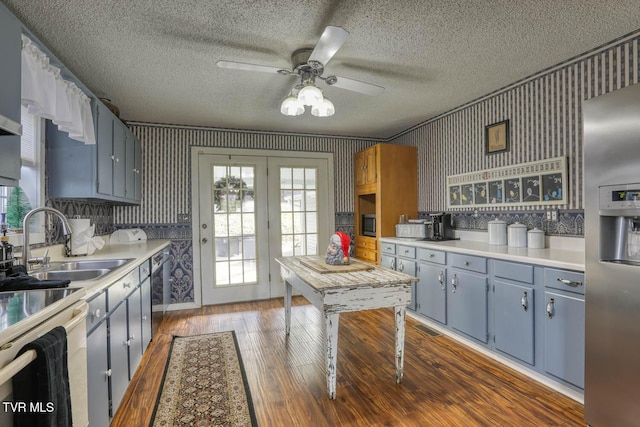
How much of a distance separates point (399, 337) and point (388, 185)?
2.44m

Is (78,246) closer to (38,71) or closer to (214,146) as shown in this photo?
(38,71)

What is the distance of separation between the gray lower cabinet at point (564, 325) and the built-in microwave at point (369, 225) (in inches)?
96.7

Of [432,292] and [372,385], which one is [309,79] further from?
[432,292]

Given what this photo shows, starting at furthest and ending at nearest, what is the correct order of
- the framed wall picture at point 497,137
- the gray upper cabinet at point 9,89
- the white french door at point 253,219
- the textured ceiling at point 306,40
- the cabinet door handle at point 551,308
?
the white french door at point 253,219, the framed wall picture at point 497,137, the cabinet door handle at point 551,308, the textured ceiling at point 306,40, the gray upper cabinet at point 9,89

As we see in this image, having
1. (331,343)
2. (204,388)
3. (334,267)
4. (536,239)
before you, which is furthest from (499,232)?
(204,388)

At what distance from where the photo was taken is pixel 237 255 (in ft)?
14.9

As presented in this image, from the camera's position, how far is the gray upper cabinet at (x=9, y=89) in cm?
147

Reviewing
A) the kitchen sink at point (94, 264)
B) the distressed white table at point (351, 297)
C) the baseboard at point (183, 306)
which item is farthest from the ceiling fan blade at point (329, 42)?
the baseboard at point (183, 306)

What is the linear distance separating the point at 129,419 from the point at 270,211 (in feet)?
9.79

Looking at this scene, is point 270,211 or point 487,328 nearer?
point 487,328

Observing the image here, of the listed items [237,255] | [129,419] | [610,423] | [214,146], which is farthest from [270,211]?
[610,423]

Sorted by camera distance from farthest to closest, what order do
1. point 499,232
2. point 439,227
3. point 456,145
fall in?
point 456,145 → point 439,227 → point 499,232

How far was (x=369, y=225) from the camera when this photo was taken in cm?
468

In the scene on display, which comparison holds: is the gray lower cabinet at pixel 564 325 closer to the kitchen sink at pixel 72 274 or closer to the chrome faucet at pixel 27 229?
the kitchen sink at pixel 72 274
